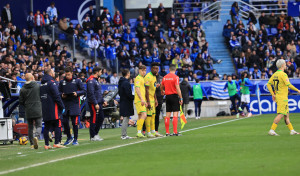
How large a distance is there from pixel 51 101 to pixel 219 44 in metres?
28.2

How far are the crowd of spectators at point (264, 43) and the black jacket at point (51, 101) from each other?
2198 centimetres

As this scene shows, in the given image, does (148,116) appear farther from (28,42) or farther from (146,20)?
(146,20)

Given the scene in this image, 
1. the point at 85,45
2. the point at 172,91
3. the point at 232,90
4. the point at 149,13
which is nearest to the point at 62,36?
the point at 85,45

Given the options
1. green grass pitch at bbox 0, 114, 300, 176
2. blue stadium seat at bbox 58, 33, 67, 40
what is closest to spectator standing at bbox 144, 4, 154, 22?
blue stadium seat at bbox 58, 33, 67, 40

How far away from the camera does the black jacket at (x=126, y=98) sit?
18.1 metres

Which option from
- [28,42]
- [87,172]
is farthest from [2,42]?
[87,172]

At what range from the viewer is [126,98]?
18250 mm

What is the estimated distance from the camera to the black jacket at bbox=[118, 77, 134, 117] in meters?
18.1

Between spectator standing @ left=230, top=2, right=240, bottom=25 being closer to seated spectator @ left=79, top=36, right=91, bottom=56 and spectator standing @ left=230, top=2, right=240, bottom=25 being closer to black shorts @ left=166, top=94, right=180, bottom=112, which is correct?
seated spectator @ left=79, top=36, right=91, bottom=56

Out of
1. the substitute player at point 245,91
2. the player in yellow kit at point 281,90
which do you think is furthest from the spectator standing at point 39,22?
the player in yellow kit at point 281,90

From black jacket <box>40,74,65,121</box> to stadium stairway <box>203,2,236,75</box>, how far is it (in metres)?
25.2

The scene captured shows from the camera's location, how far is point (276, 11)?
154 ft

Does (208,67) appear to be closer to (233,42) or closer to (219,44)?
(233,42)

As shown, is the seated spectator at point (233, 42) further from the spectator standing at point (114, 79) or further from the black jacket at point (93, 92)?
the black jacket at point (93, 92)
